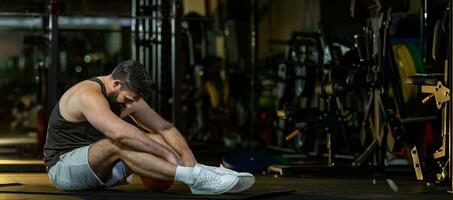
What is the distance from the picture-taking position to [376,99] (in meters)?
6.80

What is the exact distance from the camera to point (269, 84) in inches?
439

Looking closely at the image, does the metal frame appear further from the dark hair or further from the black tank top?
the dark hair

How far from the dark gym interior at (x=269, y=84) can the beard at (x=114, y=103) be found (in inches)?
16.5

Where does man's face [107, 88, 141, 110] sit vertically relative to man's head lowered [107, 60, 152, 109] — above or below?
below

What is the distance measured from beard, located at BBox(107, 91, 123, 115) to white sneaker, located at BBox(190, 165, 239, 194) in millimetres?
515

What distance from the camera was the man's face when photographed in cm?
456

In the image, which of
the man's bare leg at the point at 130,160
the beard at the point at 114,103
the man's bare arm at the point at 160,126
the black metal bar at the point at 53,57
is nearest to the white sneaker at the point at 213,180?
the man's bare leg at the point at 130,160

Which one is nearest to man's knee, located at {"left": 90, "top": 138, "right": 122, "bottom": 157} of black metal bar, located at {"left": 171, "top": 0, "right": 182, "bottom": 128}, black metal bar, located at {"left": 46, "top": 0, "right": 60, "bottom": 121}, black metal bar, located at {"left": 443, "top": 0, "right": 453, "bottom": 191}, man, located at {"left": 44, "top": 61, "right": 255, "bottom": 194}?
man, located at {"left": 44, "top": 61, "right": 255, "bottom": 194}

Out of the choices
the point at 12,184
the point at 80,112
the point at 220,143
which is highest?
the point at 80,112

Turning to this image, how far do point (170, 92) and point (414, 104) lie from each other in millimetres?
3169

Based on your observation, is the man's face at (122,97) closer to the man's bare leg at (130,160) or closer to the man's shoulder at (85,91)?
the man's shoulder at (85,91)

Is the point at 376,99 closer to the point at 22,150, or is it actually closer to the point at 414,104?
the point at 414,104

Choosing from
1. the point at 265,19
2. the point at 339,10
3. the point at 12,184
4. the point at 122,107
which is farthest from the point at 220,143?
the point at 122,107

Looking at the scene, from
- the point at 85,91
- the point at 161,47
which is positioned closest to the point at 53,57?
the point at 161,47
